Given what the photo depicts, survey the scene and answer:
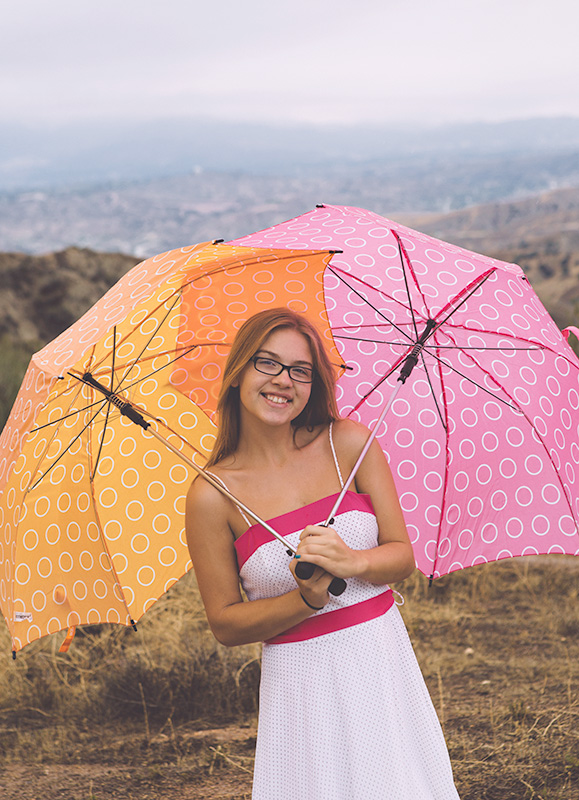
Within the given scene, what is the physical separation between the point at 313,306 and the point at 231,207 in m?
192

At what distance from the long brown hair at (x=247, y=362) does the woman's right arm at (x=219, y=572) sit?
0.14 m

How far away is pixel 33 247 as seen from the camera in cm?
15725

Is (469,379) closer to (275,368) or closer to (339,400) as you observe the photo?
(339,400)

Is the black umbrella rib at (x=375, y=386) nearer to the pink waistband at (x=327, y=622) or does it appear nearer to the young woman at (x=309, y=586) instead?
the young woman at (x=309, y=586)

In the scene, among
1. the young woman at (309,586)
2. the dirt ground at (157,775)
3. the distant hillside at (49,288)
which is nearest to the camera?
the young woman at (309,586)

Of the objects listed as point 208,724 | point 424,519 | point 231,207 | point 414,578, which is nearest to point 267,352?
point 424,519

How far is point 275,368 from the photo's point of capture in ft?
6.39

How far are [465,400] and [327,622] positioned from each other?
3.68 ft

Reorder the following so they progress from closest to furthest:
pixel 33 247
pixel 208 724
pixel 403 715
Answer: pixel 403 715, pixel 208 724, pixel 33 247

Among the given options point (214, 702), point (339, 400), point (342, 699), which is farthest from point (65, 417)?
point (214, 702)

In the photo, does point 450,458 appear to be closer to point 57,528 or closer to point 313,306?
point 313,306

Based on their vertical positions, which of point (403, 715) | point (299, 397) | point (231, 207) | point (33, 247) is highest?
point (231, 207)

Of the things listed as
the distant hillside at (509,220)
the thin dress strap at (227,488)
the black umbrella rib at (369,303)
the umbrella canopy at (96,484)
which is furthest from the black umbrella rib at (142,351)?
the distant hillside at (509,220)

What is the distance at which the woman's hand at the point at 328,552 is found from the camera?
1.70 metres
